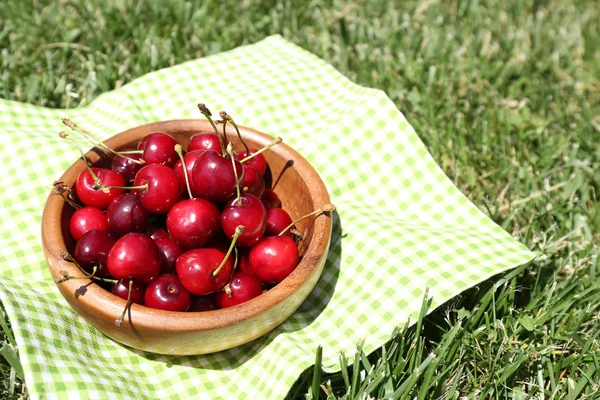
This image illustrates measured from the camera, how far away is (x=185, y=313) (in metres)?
1.25

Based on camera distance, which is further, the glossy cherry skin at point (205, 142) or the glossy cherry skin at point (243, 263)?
the glossy cherry skin at point (205, 142)

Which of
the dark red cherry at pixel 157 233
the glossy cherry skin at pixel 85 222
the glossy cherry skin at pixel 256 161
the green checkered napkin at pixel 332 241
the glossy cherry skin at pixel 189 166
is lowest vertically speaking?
the green checkered napkin at pixel 332 241

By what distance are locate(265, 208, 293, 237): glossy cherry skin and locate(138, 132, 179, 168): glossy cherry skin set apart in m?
0.27

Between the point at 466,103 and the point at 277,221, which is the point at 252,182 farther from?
the point at 466,103

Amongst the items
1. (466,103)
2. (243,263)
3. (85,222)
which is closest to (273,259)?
(243,263)

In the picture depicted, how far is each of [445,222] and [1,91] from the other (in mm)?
1565

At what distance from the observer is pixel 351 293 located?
1.58 meters

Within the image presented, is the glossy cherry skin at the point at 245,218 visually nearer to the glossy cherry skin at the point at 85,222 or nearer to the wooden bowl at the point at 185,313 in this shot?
the wooden bowl at the point at 185,313

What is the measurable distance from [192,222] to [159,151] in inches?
10.1

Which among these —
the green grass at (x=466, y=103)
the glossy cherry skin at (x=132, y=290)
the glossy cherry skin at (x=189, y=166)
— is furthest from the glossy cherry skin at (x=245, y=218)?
the green grass at (x=466, y=103)

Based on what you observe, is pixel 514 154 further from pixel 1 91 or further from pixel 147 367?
pixel 1 91

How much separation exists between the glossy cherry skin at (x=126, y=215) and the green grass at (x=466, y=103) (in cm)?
34

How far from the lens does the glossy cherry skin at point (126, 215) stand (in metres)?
1.40

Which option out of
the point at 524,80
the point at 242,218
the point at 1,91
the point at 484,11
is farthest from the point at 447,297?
the point at 484,11
